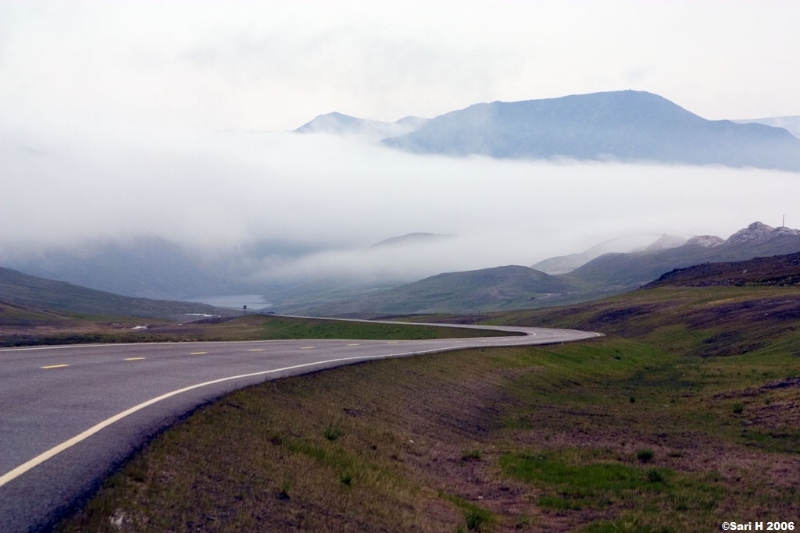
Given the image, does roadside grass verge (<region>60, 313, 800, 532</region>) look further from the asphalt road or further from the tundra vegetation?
the asphalt road

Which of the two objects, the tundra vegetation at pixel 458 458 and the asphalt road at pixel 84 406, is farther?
the tundra vegetation at pixel 458 458

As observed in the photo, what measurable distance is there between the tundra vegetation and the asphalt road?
0.50 meters

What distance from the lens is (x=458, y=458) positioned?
19.6 meters

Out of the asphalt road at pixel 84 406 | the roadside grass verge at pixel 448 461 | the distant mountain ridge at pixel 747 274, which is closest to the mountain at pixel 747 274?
the distant mountain ridge at pixel 747 274

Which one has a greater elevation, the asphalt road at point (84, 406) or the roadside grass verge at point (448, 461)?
the asphalt road at point (84, 406)

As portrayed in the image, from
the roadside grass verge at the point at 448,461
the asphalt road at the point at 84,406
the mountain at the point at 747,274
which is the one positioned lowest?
the roadside grass verge at the point at 448,461

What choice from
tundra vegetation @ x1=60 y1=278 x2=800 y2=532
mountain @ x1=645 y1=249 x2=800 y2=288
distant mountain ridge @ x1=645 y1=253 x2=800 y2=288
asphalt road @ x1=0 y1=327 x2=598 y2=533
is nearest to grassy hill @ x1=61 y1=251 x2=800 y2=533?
tundra vegetation @ x1=60 y1=278 x2=800 y2=532

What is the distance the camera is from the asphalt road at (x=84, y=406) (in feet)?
30.3

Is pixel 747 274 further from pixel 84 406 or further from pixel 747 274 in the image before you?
pixel 84 406

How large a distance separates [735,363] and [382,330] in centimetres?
4029

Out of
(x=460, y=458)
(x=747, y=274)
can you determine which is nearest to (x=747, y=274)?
(x=747, y=274)

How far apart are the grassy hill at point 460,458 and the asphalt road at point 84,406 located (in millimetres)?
501

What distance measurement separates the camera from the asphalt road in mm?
9242

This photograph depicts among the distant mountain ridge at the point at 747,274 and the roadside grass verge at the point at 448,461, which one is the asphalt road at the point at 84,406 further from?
the distant mountain ridge at the point at 747,274
